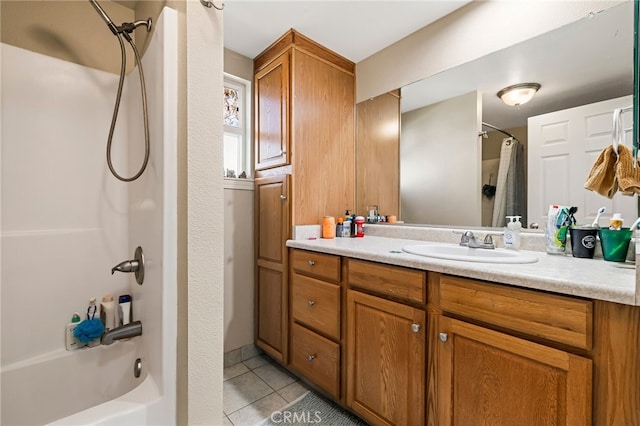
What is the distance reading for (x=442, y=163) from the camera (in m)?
1.81

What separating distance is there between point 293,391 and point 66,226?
1539 mm

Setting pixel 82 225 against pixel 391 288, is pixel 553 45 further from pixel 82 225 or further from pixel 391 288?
pixel 82 225

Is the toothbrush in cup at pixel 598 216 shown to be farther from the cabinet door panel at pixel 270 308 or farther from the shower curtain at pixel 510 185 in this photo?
the cabinet door panel at pixel 270 308

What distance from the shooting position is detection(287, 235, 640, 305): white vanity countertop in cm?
75

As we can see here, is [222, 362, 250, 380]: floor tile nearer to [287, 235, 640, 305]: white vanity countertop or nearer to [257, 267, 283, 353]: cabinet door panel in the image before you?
[257, 267, 283, 353]: cabinet door panel

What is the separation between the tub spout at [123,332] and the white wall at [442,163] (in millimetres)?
1662

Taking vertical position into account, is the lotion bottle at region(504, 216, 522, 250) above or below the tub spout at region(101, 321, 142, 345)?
above

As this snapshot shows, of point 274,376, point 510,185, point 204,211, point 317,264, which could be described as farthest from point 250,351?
point 510,185

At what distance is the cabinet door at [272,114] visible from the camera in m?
1.94

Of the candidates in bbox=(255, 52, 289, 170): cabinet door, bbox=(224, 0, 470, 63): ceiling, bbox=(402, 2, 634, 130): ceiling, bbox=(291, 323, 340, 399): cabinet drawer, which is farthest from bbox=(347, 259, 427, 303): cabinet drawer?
bbox=(224, 0, 470, 63): ceiling

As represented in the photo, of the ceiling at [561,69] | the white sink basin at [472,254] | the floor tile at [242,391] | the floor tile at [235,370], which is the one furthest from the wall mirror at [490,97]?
the floor tile at [235,370]

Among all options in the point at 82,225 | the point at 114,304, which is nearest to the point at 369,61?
the point at 82,225

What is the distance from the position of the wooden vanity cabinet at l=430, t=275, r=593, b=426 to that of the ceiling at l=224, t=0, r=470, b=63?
1.61 metres

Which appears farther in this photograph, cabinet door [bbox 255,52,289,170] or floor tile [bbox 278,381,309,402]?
cabinet door [bbox 255,52,289,170]
